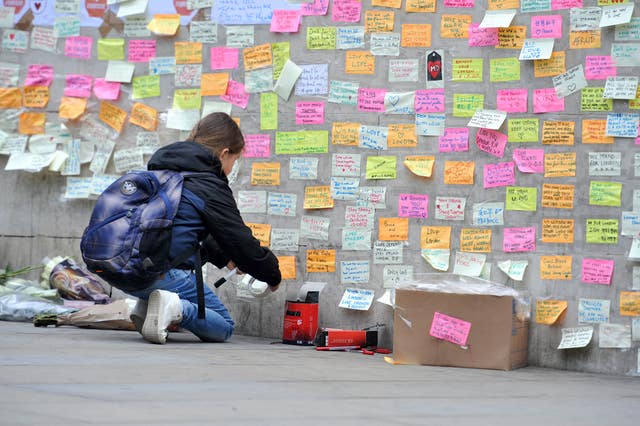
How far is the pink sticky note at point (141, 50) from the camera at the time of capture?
758cm

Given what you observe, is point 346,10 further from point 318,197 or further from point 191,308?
point 191,308

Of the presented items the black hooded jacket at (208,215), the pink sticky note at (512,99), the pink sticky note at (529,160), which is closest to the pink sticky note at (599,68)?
the pink sticky note at (512,99)

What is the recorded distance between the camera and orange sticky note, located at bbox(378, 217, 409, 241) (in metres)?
6.52

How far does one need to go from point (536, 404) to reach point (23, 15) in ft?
17.7

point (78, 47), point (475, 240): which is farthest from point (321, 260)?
point (78, 47)

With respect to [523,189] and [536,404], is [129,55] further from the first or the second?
[536,404]

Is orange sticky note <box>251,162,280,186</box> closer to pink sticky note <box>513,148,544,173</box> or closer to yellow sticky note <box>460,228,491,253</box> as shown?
yellow sticky note <box>460,228,491,253</box>

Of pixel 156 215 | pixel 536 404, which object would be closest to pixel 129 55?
pixel 156 215

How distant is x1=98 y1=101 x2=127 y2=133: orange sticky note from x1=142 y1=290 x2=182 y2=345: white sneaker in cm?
215

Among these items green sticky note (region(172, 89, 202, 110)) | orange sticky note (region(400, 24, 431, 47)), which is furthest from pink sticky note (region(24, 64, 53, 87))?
orange sticky note (region(400, 24, 431, 47))

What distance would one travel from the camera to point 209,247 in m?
6.11

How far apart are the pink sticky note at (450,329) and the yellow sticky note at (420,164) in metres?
1.07

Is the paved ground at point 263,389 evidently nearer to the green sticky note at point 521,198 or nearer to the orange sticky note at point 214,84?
the green sticky note at point 521,198

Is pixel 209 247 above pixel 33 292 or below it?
above
